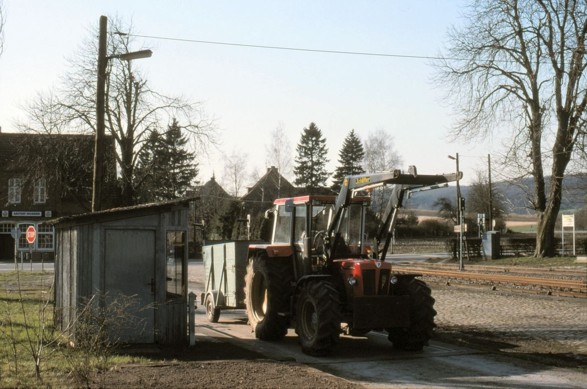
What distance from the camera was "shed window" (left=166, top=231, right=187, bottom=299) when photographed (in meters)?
13.9

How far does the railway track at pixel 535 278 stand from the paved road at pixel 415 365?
36.1 ft

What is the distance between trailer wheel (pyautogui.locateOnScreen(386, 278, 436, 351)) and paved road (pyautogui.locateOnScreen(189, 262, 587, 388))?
199 mm

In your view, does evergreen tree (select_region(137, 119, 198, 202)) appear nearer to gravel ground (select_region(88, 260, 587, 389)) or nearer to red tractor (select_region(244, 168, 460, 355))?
Result: gravel ground (select_region(88, 260, 587, 389))

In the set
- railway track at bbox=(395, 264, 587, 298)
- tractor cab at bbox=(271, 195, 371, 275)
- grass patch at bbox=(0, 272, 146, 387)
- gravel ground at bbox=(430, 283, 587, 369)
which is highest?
tractor cab at bbox=(271, 195, 371, 275)

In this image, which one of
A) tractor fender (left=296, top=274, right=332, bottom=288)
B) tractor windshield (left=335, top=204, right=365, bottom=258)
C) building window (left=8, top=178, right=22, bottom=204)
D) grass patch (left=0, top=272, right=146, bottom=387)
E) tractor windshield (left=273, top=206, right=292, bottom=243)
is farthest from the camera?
building window (left=8, top=178, right=22, bottom=204)

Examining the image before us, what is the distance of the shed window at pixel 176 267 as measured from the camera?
13873 mm

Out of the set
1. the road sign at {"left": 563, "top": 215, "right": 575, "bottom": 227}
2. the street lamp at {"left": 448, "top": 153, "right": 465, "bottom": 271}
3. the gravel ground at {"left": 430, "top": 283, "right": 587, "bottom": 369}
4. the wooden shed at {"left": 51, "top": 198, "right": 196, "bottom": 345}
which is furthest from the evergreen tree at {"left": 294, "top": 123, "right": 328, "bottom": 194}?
the wooden shed at {"left": 51, "top": 198, "right": 196, "bottom": 345}

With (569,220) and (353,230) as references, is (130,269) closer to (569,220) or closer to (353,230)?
(353,230)

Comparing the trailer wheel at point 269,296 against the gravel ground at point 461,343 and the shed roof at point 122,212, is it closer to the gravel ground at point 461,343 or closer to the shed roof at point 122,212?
the gravel ground at point 461,343

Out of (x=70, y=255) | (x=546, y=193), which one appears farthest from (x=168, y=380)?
(x=546, y=193)

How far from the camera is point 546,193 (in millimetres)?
44906

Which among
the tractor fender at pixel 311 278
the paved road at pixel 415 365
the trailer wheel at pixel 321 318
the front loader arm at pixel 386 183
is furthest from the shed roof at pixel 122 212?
the paved road at pixel 415 365

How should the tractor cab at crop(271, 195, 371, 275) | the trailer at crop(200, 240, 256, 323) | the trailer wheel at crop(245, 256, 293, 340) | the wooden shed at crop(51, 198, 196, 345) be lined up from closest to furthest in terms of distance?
the wooden shed at crop(51, 198, 196, 345) → the tractor cab at crop(271, 195, 371, 275) → the trailer wheel at crop(245, 256, 293, 340) → the trailer at crop(200, 240, 256, 323)

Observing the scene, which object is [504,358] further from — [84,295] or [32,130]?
[32,130]
